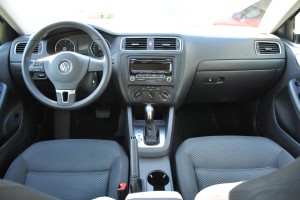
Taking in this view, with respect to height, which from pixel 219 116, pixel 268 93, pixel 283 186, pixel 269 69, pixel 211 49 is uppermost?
pixel 283 186

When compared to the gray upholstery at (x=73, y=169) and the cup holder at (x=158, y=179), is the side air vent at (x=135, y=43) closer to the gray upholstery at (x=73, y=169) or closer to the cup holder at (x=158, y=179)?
the gray upholstery at (x=73, y=169)

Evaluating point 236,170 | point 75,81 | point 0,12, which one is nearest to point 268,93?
point 236,170

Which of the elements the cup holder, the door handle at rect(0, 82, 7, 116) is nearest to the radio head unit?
the cup holder

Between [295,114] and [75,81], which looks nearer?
[75,81]

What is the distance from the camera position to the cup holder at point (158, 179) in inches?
69.3

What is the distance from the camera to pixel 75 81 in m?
1.76

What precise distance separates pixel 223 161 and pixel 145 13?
1173mm

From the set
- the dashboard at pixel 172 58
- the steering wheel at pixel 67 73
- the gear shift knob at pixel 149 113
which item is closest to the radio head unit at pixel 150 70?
the dashboard at pixel 172 58

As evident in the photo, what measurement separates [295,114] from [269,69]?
0.30 m

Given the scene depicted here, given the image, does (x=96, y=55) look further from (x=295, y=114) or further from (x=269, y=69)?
(x=295, y=114)

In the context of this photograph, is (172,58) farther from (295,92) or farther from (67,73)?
(295,92)

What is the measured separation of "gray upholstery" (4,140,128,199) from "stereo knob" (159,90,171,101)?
42 cm

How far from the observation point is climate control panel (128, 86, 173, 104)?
6.73 feet

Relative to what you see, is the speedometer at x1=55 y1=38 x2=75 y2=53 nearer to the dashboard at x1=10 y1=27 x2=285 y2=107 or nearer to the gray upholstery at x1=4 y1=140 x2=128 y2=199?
the dashboard at x1=10 y1=27 x2=285 y2=107
